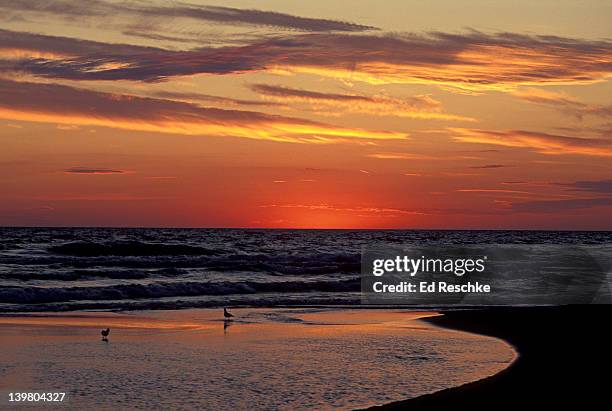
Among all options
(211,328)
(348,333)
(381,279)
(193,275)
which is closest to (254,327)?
(211,328)

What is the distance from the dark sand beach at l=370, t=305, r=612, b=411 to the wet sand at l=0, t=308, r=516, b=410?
53cm

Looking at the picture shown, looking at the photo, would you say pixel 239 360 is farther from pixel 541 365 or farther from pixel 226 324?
pixel 226 324

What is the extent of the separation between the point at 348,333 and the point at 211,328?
380cm

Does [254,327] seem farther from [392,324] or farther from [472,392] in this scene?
[472,392]

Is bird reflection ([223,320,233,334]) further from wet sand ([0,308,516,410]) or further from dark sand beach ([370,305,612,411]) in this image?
dark sand beach ([370,305,612,411])

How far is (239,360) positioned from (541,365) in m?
6.03

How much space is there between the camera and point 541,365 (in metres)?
16.1

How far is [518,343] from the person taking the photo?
1959 cm

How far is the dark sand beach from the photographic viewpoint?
12495mm
